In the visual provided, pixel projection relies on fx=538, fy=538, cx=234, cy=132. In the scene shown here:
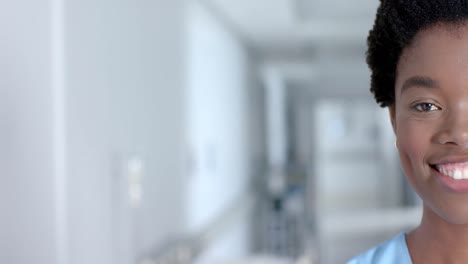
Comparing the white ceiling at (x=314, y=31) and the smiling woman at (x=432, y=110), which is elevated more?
the white ceiling at (x=314, y=31)

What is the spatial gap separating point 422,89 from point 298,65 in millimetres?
4788

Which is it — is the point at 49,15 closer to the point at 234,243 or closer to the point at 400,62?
the point at 400,62

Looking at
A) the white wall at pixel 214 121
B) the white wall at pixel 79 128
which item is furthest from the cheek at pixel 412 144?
the white wall at pixel 214 121

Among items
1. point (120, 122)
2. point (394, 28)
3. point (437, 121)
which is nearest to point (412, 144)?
point (437, 121)

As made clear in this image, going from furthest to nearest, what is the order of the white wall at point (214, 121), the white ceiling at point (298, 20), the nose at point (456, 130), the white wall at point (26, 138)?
the white ceiling at point (298, 20), the white wall at point (214, 121), the white wall at point (26, 138), the nose at point (456, 130)

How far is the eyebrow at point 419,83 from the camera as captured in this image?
0.59 metres

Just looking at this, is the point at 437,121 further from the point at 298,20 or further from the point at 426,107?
the point at 298,20

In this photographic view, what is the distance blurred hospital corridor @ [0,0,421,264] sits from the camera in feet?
3.59

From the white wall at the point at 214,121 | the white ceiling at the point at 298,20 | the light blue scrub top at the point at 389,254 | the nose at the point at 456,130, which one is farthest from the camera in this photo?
the white ceiling at the point at 298,20

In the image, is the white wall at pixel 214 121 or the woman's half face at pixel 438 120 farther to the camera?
the white wall at pixel 214 121

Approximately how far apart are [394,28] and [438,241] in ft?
0.87

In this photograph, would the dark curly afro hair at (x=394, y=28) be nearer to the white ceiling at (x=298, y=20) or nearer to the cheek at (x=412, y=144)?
the cheek at (x=412, y=144)

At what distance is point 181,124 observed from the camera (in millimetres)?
2123

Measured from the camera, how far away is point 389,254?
697mm
